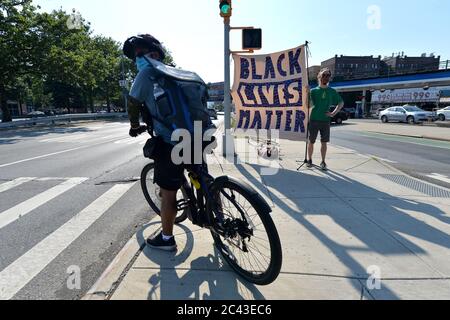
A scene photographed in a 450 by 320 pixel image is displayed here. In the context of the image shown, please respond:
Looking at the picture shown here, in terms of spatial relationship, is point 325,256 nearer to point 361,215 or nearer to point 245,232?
point 245,232

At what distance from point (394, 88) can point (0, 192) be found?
4569 cm

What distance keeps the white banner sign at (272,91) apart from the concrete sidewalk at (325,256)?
268 centimetres

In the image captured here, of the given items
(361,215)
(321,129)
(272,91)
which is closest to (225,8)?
(272,91)

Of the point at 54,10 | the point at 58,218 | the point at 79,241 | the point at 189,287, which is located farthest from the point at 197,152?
the point at 54,10

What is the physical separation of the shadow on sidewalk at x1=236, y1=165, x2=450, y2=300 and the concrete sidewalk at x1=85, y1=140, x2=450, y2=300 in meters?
0.01

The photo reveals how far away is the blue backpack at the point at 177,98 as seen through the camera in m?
2.50

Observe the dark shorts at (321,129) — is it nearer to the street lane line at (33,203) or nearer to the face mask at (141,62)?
the face mask at (141,62)

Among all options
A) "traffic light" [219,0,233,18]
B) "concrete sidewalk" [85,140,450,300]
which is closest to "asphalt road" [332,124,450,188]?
"concrete sidewalk" [85,140,450,300]

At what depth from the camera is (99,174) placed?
6.70 m

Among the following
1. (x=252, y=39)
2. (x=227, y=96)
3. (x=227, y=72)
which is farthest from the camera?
(x=227, y=96)

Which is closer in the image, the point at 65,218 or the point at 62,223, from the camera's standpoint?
the point at 62,223

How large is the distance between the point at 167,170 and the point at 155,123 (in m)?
0.44

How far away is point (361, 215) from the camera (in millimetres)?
3805

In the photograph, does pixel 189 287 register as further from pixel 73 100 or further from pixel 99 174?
pixel 73 100
